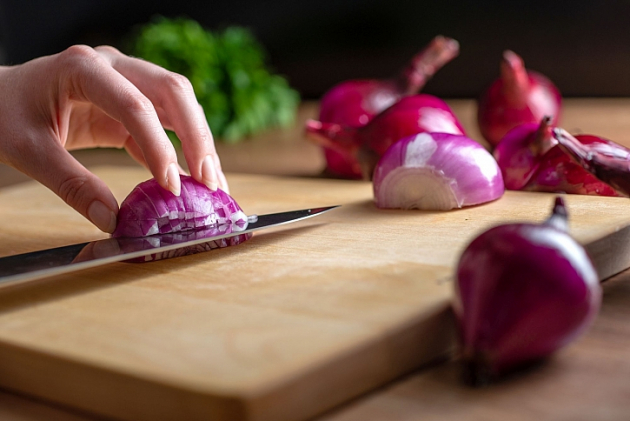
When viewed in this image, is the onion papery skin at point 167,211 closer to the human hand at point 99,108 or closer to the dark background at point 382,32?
the human hand at point 99,108

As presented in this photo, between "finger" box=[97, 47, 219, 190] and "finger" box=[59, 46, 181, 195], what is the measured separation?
6 cm

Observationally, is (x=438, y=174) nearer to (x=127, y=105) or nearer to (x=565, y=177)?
(x=565, y=177)

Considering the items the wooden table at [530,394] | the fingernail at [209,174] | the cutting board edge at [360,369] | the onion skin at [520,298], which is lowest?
the wooden table at [530,394]

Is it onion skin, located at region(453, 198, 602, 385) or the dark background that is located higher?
the dark background

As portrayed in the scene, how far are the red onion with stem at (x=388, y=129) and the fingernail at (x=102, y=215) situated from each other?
0.54 metres

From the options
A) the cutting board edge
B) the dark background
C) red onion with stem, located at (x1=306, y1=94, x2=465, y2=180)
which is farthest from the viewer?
the dark background

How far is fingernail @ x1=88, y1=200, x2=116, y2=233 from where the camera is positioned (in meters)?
0.89

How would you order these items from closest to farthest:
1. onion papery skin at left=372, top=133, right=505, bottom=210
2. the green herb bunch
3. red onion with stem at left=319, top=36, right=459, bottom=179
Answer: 1. onion papery skin at left=372, top=133, right=505, bottom=210
2. red onion with stem at left=319, top=36, right=459, bottom=179
3. the green herb bunch

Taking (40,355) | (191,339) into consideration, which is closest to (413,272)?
(191,339)

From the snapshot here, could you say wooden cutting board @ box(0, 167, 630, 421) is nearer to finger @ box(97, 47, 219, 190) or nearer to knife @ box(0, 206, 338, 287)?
knife @ box(0, 206, 338, 287)

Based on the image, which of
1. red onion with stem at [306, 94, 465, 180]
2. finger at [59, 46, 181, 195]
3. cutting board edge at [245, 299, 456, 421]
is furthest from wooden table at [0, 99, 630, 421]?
red onion with stem at [306, 94, 465, 180]

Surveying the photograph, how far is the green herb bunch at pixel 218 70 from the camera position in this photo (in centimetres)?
221

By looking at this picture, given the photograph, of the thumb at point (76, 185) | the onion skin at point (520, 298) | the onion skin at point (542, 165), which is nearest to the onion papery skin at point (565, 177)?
the onion skin at point (542, 165)

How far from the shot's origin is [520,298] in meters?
0.52
